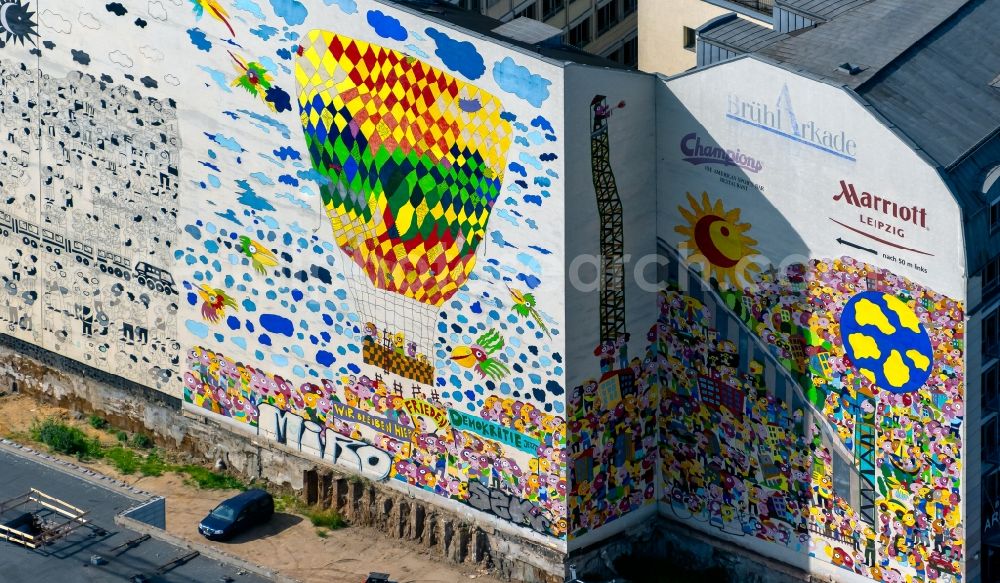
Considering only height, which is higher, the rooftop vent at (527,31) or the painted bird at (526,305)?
the rooftop vent at (527,31)

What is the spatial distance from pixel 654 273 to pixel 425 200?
12312 mm

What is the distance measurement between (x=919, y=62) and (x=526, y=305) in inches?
901

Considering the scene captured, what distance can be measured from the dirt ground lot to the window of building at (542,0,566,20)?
4010 centimetres

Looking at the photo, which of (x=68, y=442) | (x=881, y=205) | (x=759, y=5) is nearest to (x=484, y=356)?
(x=881, y=205)

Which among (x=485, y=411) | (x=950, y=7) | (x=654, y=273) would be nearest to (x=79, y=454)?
(x=485, y=411)

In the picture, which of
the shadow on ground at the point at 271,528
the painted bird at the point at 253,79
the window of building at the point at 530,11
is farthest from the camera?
the window of building at the point at 530,11

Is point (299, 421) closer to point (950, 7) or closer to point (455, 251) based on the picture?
point (455, 251)

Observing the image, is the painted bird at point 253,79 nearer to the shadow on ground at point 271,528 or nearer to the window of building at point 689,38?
the shadow on ground at point 271,528

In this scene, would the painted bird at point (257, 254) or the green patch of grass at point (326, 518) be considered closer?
the painted bird at point (257, 254)

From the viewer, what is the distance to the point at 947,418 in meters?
117

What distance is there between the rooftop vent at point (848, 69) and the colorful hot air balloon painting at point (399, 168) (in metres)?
16.4

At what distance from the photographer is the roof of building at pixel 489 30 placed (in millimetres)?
122625

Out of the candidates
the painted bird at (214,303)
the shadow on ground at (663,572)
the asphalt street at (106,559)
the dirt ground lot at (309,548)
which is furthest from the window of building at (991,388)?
the painted bird at (214,303)

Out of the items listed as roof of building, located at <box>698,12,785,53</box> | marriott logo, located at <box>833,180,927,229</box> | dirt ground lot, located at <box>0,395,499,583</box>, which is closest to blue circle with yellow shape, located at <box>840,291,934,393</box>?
marriott logo, located at <box>833,180,927,229</box>
